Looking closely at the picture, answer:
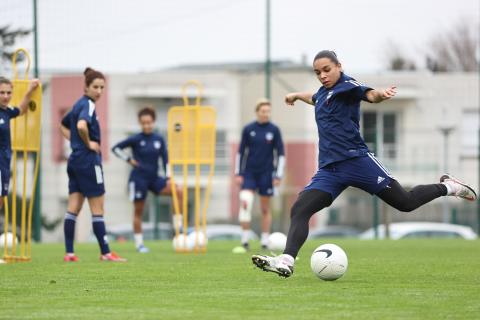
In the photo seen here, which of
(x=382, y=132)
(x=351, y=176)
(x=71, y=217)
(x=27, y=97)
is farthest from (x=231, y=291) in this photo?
(x=382, y=132)

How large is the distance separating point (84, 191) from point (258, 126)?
416 cm

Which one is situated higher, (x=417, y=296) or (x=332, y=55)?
(x=332, y=55)

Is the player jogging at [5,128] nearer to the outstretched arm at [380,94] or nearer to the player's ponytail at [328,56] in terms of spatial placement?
the player's ponytail at [328,56]

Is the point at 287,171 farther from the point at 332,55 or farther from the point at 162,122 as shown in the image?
the point at 332,55

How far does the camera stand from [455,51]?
50188 mm

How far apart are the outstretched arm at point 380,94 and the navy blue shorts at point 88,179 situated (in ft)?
14.1

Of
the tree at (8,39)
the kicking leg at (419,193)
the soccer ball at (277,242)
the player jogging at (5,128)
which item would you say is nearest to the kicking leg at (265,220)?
the soccer ball at (277,242)

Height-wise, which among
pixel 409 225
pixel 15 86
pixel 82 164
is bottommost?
pixel 409 225

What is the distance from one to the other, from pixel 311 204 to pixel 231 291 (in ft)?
4.31

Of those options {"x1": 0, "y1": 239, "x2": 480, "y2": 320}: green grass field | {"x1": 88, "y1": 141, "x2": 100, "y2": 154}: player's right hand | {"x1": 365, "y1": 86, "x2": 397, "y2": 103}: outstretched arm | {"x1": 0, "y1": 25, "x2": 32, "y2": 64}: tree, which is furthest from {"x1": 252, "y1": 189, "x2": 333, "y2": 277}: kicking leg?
{"x1": 0, "y1": 25, "x2": 32, "y2": 64}: tree

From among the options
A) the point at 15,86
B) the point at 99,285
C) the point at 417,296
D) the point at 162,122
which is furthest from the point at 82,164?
the point at 162,122

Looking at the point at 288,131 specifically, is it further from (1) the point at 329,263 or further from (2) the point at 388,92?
(2) the point at 388,92

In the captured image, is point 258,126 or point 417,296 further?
point 258,126

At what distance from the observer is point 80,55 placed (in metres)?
23.4
